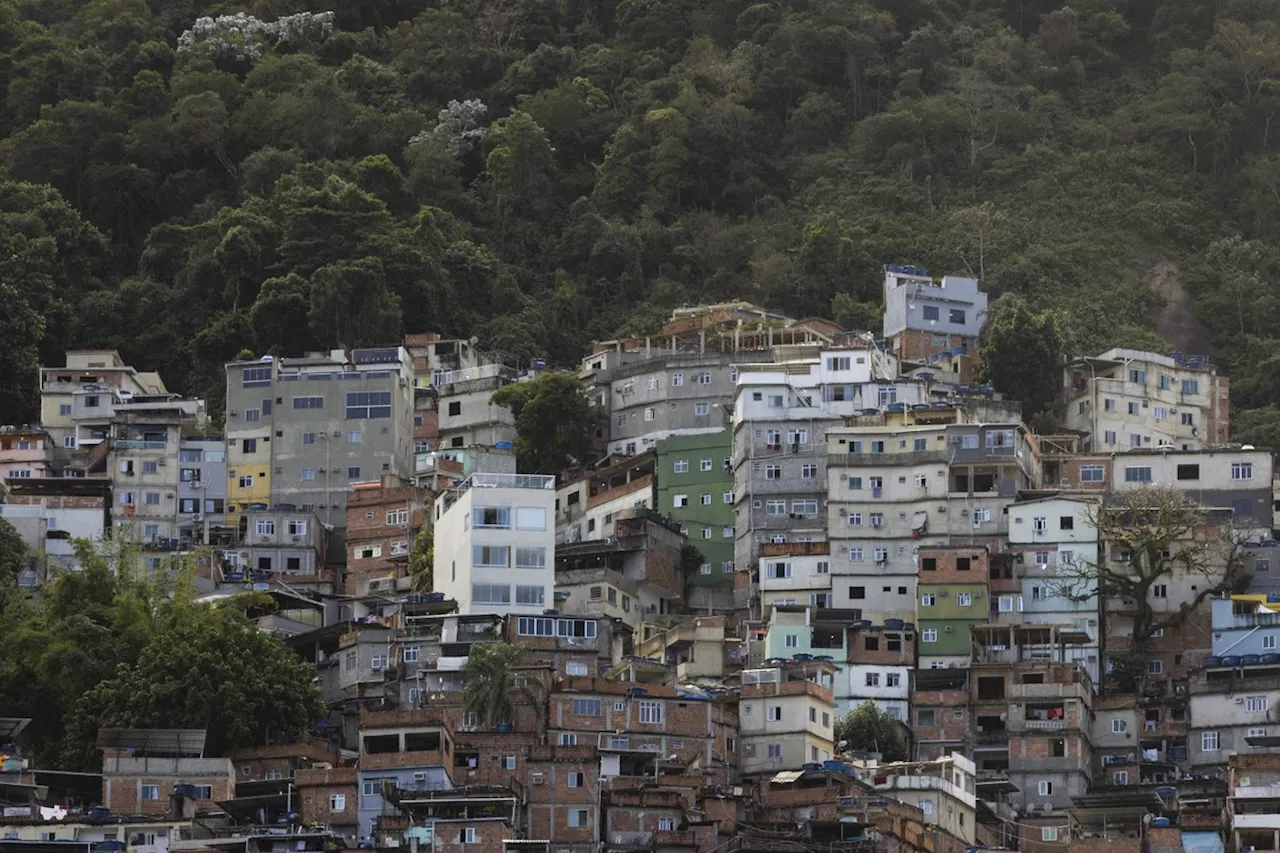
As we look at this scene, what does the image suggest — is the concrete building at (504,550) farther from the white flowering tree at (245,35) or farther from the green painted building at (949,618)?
the white flowering tree at (245,35)

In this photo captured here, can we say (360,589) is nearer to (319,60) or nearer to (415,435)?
(415,435)

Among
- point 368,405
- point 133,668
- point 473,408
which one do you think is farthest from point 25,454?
point 133,668

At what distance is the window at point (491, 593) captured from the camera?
72.6m

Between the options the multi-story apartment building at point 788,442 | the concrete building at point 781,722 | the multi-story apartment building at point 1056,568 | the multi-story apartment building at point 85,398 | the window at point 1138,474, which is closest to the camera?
the concrete building at point 781,722

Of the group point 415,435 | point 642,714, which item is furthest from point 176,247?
point 642,714

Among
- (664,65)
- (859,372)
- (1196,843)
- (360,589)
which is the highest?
(664,65)

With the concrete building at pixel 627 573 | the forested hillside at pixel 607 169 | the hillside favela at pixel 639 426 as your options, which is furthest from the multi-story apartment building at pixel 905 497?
the forested hillside at pixel 607 169

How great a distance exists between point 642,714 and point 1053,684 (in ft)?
34.1

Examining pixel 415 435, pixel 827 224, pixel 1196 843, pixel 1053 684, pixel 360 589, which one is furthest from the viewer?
pixel 827 224

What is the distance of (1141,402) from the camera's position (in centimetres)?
8975

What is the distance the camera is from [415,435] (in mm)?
91375

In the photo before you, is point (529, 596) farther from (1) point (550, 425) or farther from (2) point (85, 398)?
(2) point (85, 398)

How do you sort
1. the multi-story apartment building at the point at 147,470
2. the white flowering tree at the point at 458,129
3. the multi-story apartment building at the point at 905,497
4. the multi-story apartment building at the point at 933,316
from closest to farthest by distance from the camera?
the multi-story apartment building at the point at 905,497 → the multi-story apartment building at the point at 147,470 → the multi-story apartment building at the point at 933,316 → the white flowering tree at the point at 458,129

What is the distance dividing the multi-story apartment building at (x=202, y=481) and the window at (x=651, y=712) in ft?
76.6
